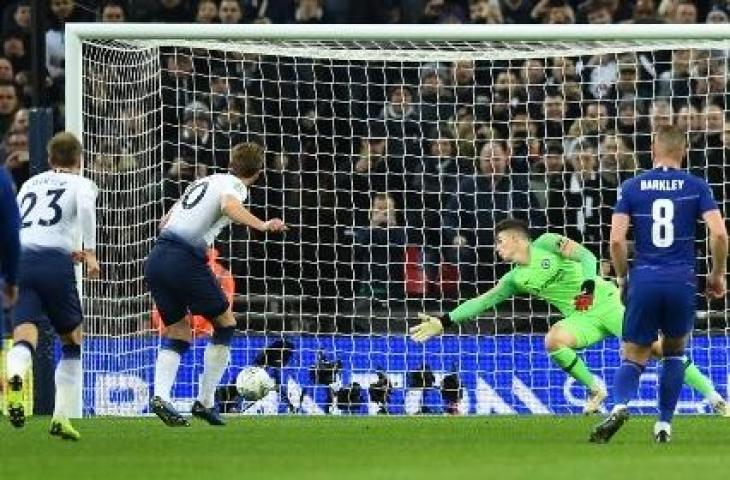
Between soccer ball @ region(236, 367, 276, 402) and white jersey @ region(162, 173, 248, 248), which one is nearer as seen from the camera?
white jersey @ region(162, 173, 248, 248)

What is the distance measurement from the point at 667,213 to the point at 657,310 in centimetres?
64

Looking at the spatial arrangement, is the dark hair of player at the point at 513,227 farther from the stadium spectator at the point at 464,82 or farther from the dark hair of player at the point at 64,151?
the dark hair of player at the point at 64,151

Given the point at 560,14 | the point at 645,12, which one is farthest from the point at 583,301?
the point at 645,12

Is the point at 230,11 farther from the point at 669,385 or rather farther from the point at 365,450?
→ the point at 365,450

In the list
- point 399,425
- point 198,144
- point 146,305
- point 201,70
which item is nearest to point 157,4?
point 201,70

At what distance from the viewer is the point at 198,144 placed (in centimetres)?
2069

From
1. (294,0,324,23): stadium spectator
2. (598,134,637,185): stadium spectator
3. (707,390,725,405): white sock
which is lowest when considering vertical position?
(707,390,725,405): white sock

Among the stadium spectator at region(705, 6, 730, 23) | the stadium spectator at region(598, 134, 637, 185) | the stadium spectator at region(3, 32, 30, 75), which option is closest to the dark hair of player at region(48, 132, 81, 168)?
the stadium spectator at region(598, 134, 637, 185)

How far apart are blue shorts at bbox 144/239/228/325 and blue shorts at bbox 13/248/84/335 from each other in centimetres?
150

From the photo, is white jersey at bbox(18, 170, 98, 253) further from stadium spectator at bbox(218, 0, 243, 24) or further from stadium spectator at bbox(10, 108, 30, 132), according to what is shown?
stadium spectator at bbox(218, 0, 243, 24)

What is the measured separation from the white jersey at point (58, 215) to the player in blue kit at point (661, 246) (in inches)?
147

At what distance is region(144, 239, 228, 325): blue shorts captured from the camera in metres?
16.3

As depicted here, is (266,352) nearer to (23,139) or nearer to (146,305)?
(146,305)

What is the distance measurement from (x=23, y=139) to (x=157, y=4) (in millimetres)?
2885
